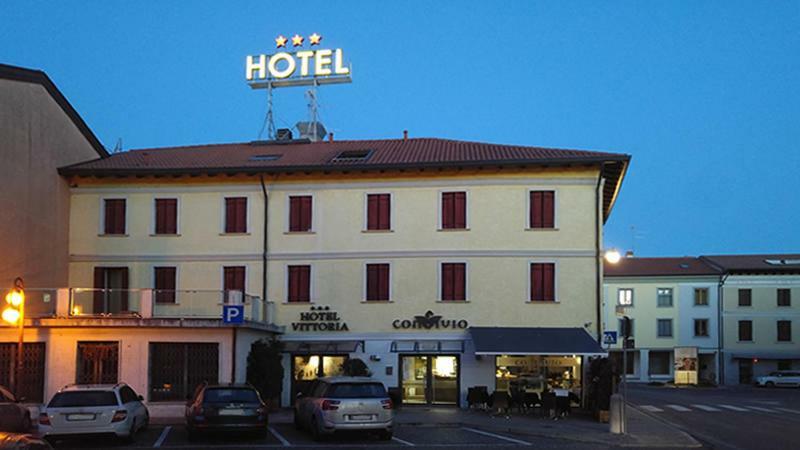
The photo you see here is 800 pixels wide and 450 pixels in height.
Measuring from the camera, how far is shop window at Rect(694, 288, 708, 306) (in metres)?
67.1

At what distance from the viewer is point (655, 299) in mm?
68125

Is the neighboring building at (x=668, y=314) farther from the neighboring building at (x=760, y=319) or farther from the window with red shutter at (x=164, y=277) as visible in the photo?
the window with red shutter at (x=164, y=277)

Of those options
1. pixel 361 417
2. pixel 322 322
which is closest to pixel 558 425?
pixel 361 417

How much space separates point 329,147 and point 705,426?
19539 mm

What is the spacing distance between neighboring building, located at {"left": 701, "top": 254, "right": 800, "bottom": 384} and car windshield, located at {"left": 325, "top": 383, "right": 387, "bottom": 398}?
169ft

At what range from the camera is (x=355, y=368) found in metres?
32.2

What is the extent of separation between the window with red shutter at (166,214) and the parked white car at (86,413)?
15.4 metres

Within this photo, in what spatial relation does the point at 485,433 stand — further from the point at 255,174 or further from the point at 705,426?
the point at 255,174

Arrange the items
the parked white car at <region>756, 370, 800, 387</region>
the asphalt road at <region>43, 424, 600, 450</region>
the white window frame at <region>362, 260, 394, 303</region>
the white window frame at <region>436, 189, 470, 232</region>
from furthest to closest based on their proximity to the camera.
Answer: the parked white car at <region>756, 370, 800, 387</region>
the white window frame at <region>362, 260, 394, 303</region>
the white window frame at <region>436, 189, 470, 232</region>
the asphalt road at <region>43, 424, 600, 450</region>

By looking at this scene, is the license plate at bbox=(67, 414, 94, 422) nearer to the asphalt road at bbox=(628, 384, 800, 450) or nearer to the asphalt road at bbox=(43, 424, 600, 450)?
the asphalt road at bbox=(43, 424, 600, 450)

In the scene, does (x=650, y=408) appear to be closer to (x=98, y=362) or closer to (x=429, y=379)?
(x=429, y=379)

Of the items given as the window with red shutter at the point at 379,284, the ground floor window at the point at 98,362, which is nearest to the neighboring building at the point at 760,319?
the window with red shutter at the point at 379,284

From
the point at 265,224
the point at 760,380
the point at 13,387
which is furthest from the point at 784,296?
the point at 13,387

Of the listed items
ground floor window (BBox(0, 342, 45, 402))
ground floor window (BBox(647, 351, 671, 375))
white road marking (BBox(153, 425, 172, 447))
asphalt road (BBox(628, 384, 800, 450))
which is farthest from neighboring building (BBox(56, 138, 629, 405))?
ground floor window (BBox(647, 351, 671, 375))
